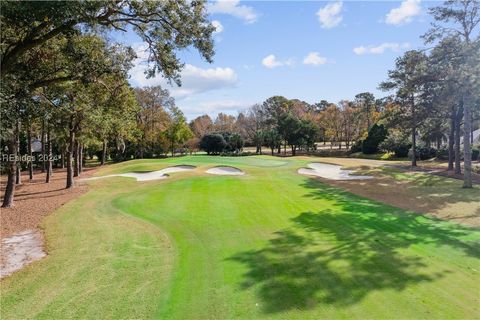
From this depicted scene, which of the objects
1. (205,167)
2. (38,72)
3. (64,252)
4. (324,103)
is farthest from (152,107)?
(324,103)

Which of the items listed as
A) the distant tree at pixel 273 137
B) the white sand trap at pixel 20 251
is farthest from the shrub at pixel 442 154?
the white sand trap at pixel 20 251

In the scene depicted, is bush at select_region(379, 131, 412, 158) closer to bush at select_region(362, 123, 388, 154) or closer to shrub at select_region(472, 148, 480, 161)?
bush at select_region(362, 123, 388, 154)

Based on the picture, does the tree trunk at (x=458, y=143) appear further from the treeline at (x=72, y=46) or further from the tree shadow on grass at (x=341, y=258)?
the treeline at (x=72, y=46)

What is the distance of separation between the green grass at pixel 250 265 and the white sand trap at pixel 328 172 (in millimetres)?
11596

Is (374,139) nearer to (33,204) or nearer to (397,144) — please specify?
(397,144)

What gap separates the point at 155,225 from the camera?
43.9 ft

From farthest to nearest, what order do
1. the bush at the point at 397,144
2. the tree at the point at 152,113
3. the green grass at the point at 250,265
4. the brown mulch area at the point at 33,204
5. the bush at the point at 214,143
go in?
the bush at the point at 214,143 → the tree at the point at 152,113 → the bush at the point at 397,144 → the brown mulch area at the point at 33,204 → the green grass at the point at 250,265

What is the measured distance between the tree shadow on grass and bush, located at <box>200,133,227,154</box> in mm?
49468

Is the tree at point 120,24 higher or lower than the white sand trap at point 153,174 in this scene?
higher

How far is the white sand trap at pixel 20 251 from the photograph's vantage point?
9.64 meters

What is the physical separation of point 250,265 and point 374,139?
4896 centimetres

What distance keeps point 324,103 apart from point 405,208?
116 metres

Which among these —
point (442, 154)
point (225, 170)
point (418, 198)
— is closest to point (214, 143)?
point (225, 170)

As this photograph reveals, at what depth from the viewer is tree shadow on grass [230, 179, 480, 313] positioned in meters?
7.19
